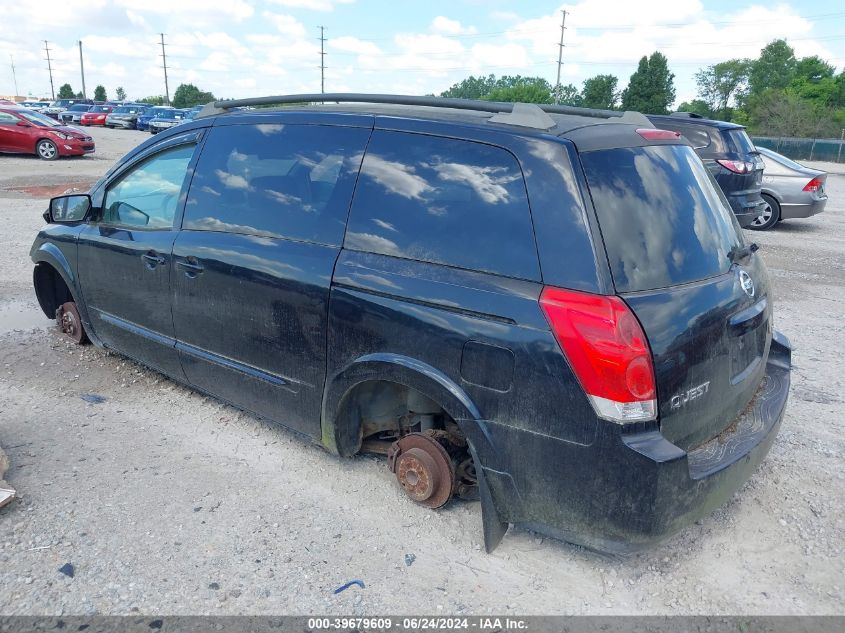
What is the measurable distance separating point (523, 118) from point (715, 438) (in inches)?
63.1

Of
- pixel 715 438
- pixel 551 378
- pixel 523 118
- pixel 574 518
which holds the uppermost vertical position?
pixel 523 118

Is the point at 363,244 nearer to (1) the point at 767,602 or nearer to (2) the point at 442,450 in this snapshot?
(2) the point at 442,450

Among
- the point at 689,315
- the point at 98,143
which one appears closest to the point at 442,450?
the point at 689,315

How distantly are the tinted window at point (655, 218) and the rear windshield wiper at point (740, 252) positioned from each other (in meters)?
0.04

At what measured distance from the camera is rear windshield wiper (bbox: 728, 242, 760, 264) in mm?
3085

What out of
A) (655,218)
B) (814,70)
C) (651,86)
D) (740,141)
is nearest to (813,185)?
(740,141)

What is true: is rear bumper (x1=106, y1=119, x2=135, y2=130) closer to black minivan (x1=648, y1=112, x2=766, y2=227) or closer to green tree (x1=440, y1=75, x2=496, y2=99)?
black minivan (x1=648, y1=112, x2=766, y2=227)

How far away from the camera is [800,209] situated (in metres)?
12.1

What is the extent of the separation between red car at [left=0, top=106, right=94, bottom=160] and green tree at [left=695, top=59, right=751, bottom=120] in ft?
323

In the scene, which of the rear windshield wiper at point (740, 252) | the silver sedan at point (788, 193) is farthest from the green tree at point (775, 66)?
the rear windshield wiper at point (740, 252)

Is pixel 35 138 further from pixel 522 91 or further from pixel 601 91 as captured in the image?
pixel 522 91

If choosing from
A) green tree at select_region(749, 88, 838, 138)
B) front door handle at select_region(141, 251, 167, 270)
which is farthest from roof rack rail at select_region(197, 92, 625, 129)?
green tree at select_region(749, 88, 838, 138)

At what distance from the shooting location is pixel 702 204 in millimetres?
3016

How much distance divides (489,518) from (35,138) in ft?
74.8
